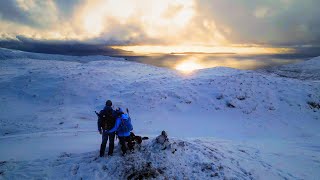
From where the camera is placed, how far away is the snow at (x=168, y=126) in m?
11.4

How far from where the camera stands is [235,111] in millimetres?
24891

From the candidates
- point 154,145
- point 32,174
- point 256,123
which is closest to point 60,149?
point 32,174

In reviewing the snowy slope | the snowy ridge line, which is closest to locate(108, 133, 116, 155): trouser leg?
the snowy ridge line

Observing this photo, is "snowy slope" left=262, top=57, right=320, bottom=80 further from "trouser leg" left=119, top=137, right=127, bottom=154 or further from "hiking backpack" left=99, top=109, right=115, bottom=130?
"hiking backpack" left=99, top=109, right=115, bottom=130

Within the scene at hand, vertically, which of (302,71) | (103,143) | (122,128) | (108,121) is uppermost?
(302,71)

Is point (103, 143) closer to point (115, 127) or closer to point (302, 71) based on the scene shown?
point (115, 127)

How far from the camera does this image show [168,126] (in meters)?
21.9

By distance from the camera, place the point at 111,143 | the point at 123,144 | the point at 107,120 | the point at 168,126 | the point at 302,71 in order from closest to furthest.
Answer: the point at 107,120, the point at 123,144, the point at 111,143, the point at 168,126, the point at 302,71

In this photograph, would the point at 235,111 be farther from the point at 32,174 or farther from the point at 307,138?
the point at 32,174

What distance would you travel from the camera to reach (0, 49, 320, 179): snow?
11391mm

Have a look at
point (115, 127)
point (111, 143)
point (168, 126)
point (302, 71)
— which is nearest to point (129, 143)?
point (111, 143)

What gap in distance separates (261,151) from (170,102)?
12.1 meters

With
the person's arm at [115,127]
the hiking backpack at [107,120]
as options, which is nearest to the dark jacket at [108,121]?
the hiking backpack at [107,120]

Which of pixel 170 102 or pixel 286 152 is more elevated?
pixel 170 102
